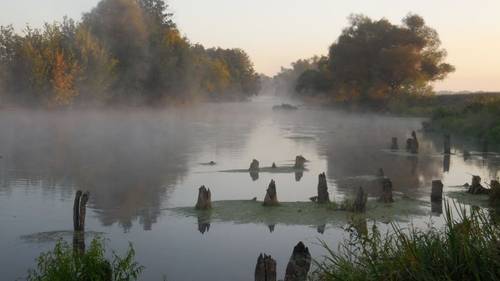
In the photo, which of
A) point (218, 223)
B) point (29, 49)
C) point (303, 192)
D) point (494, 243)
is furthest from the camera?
point (29, 49)

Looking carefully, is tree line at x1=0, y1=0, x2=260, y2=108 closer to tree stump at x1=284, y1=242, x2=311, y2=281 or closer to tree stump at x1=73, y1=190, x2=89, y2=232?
tree stump at x1=73, y1=190, x2=89, y2=232

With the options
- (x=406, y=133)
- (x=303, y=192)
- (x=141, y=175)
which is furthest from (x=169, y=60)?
(x=303, y=192)

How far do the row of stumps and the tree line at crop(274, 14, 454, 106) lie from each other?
9389cm

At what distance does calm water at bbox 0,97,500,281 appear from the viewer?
1802 centimetres

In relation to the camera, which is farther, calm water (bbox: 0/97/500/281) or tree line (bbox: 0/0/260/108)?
tree line (bbox: 0/0/260/108)

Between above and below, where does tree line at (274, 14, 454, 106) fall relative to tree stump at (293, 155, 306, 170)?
above

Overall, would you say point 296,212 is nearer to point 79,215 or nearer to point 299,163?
point 79,215

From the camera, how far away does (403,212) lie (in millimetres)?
22922

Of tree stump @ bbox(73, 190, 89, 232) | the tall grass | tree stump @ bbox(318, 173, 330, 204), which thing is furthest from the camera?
tree stump @ bbox(318, 173, 330, 204)

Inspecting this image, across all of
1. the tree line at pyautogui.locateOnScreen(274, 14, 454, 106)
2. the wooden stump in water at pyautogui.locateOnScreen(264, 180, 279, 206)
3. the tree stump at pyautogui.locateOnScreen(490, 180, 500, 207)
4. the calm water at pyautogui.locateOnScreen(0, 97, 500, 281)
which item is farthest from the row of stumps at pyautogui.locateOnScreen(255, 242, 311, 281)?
the tree line at pyautogui.locateOnScreen(274, 14, 454, 106)

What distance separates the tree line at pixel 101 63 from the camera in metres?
81.6

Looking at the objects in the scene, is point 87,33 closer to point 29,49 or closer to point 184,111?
point 29,49

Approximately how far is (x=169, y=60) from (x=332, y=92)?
120 feet

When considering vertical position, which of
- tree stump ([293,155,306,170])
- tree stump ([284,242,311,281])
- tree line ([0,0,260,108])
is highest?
tree line ([0,0,260,108])
